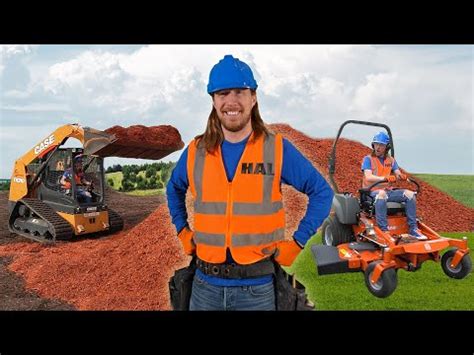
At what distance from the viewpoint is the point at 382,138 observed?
4383 millimetres

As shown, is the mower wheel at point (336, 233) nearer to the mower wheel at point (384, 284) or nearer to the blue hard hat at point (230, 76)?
the mower wheel at point (384, 284)

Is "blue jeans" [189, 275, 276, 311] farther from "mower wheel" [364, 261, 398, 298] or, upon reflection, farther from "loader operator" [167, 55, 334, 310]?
"mower wheel" [364, 261, 398, 298]

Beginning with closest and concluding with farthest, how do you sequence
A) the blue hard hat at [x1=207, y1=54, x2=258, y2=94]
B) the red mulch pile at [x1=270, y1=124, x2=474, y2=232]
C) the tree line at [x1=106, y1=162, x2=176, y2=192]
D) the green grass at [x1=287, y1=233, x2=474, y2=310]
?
1. the blue hard hat at [x1=207, y1=54, x2=258, y2=94]
2. the green grass at [x1=287, y1=233, x2=474, y2=310]
3. the red mulch pile at [x1=270, y1=124, x2=474, y2=232]
4. the tree line at [x1=106, y1=162, x2=176, y2=192]

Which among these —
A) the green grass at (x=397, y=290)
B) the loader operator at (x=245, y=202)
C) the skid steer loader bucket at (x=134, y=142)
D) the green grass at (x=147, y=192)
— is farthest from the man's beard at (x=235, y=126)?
the green grass at (x=147, y=192)

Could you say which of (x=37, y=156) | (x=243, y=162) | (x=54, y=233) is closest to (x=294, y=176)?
(x=243, y=162)

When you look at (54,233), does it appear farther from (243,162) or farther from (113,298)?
(243,162)

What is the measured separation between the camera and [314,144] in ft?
16.3

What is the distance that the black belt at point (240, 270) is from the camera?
227 cm

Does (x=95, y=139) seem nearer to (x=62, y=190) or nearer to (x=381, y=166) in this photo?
(x=62, y=190)

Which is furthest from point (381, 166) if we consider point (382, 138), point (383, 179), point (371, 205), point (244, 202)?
point (244, 202)

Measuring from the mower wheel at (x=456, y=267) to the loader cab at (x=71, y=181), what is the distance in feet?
13.2

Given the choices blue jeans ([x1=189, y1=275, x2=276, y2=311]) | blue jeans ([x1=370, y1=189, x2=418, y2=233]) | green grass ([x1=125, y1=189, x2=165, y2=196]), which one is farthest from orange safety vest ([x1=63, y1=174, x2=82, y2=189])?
blue jeans ([x1=189, y1=275, x2=276, y2=311])

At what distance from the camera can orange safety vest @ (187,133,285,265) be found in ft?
7.46

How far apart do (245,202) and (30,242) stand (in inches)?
200
